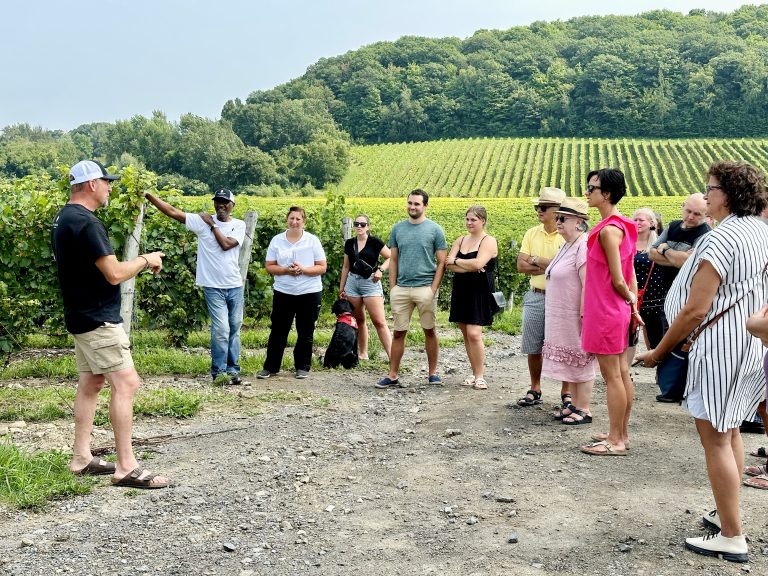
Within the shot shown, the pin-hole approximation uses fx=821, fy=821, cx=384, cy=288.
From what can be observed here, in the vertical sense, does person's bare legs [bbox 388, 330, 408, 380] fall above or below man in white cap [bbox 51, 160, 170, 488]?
below

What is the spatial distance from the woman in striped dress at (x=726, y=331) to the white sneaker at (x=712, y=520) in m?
0.18

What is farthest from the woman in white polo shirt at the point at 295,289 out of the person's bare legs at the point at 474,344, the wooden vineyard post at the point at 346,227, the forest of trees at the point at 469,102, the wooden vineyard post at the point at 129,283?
the forest of trees at the point at 469,102

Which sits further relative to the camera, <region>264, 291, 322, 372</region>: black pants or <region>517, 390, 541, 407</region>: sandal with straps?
<region>264, 291, 322, 372</region>: black pants

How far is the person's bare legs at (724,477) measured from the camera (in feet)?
13.3

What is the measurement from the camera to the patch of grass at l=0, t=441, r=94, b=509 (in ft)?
15.8

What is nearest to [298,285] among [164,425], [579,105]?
[164,425]

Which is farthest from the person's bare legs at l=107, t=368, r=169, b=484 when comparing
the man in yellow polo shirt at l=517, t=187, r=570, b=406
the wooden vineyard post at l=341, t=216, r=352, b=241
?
the wooden vineyard post at l=341, t=216, r=352, b=241

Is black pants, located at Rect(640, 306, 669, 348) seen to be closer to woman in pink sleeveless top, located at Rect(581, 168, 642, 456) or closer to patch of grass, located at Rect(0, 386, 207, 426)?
woman in pink sleeveless top, located at Rect(581, 168, 642, 456)

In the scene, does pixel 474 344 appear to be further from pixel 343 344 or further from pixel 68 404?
pixel 68 404

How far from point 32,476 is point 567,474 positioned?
3430 mm

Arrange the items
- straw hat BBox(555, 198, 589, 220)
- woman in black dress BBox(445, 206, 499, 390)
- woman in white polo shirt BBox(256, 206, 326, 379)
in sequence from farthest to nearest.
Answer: woman in white polo shirt BBox(256, 206, 326, 379) < woman in black dress BBox(445, 206, 499, 390) < straw hat BBox(555, 198, 589, 220)

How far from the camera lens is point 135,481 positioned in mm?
5094

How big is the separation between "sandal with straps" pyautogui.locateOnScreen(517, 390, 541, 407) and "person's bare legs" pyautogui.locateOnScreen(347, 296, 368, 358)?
9.31ft

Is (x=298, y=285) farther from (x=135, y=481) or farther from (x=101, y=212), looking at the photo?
(x=135, y=481)
